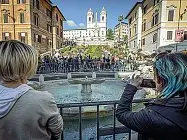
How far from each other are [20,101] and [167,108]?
985mm

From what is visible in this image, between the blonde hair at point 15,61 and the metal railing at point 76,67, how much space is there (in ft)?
57.1

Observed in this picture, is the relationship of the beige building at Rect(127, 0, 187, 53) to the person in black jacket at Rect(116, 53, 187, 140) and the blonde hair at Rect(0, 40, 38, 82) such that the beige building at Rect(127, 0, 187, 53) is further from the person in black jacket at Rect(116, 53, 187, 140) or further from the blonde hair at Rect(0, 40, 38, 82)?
the blonde hair at Rect(0, 40, 38, 82)

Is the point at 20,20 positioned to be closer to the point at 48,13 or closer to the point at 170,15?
the point at 48,13

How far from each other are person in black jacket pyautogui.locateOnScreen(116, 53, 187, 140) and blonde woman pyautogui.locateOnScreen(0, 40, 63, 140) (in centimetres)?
60

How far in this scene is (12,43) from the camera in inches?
63.2

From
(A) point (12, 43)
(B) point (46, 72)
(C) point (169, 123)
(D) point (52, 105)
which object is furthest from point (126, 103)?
(B) point (46, 72)

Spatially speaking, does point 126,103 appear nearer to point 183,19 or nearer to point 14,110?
point 14,110

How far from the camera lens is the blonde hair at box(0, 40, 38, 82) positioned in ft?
5.01

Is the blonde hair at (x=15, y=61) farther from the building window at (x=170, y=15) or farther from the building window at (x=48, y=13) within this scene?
the building window at (x=48, y=13)

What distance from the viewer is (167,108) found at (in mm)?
1392

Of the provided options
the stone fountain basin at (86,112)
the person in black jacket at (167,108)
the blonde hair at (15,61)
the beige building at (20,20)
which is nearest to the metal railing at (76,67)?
the stone fountain basin at (86,112)

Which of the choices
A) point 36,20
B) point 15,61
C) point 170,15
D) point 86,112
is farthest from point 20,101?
point 36,20

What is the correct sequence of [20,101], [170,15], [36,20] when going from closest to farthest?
[20,101] < [170,15] < [36,20]

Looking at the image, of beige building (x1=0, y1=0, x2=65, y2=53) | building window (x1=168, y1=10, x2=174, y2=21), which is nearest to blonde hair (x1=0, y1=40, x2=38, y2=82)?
beige building (x1=0, y1=0, x2=65, y2=53)
